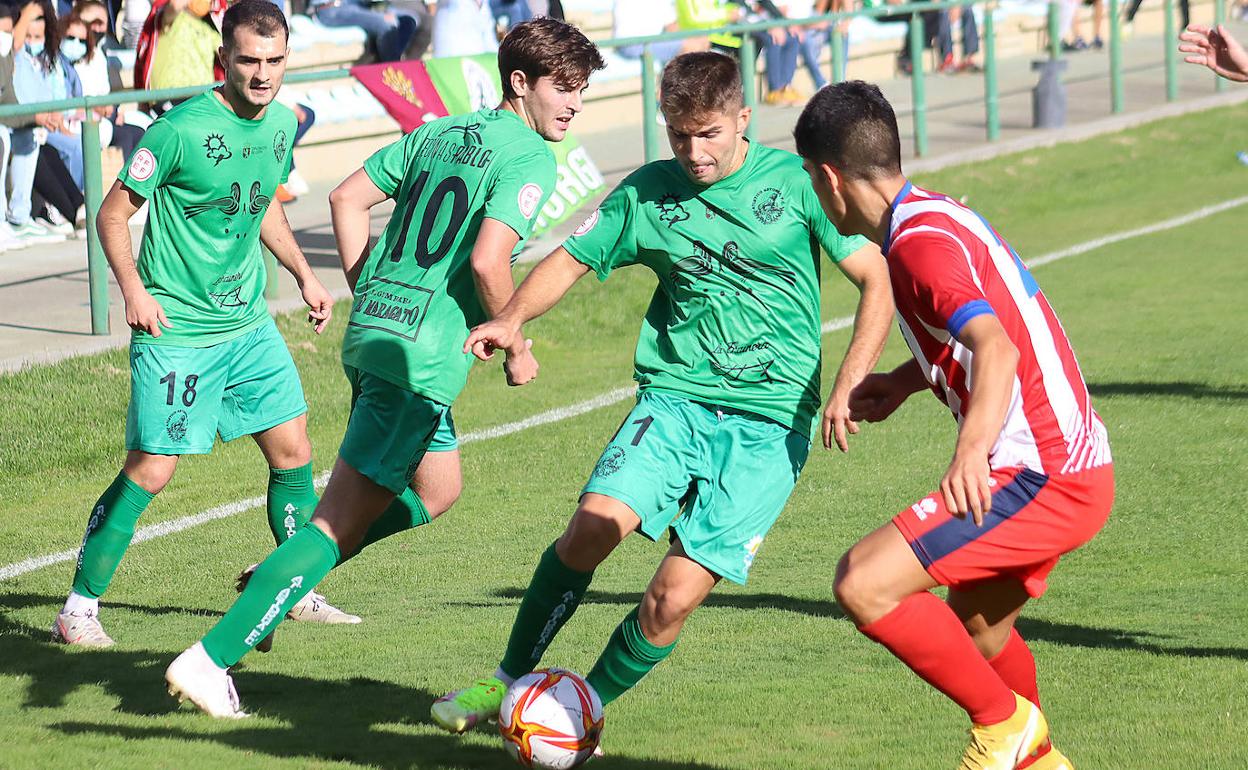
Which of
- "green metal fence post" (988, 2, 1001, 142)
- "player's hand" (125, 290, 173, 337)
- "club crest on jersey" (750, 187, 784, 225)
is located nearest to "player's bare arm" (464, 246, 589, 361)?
"club crest on jersey" (750, 187, 784, 225)

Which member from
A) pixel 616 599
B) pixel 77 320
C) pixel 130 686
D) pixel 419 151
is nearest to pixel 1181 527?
pixel 616 599

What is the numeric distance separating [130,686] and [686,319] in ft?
7.12

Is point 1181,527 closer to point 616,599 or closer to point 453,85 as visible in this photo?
point 616,599

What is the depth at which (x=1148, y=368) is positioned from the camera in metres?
11.0

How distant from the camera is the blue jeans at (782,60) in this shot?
2025cm

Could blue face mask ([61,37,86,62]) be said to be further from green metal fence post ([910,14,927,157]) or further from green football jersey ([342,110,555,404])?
green football jersey ([342,110,555,404])

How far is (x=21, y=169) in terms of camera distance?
12023 millimetres

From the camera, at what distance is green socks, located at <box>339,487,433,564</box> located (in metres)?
5.84

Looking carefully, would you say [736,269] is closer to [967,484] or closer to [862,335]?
[862,335]

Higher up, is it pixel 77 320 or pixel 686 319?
pixel 686 319

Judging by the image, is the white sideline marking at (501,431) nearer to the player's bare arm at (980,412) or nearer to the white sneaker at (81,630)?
the white sneaker at (81,630)

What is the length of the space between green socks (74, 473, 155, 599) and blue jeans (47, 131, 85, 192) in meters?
6.72

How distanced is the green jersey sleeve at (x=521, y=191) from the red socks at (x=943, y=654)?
171 centimetres

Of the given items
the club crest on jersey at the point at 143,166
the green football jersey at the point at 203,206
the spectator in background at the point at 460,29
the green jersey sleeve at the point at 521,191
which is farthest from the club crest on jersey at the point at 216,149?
the spectator in background at the point at 460,29
